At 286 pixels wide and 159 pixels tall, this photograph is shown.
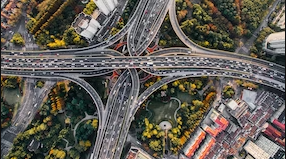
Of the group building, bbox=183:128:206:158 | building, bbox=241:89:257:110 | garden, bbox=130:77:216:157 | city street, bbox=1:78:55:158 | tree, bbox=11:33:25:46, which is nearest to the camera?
building, bbox=241:89:257:110

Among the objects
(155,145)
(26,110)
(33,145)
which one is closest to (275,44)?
(155,145)

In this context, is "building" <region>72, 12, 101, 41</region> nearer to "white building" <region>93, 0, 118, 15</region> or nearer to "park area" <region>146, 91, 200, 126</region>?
"white building" <region>93, 0, 118, 15</region>

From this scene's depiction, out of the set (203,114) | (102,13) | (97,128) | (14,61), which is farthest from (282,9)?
(14,61)

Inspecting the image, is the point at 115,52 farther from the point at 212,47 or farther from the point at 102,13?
the point at 212,47

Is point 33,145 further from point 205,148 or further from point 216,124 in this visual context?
point 216,124

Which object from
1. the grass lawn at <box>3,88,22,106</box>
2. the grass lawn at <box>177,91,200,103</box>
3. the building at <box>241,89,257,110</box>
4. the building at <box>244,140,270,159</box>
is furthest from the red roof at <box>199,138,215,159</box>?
the grass lawn at <box>3,88,22,106</box>
